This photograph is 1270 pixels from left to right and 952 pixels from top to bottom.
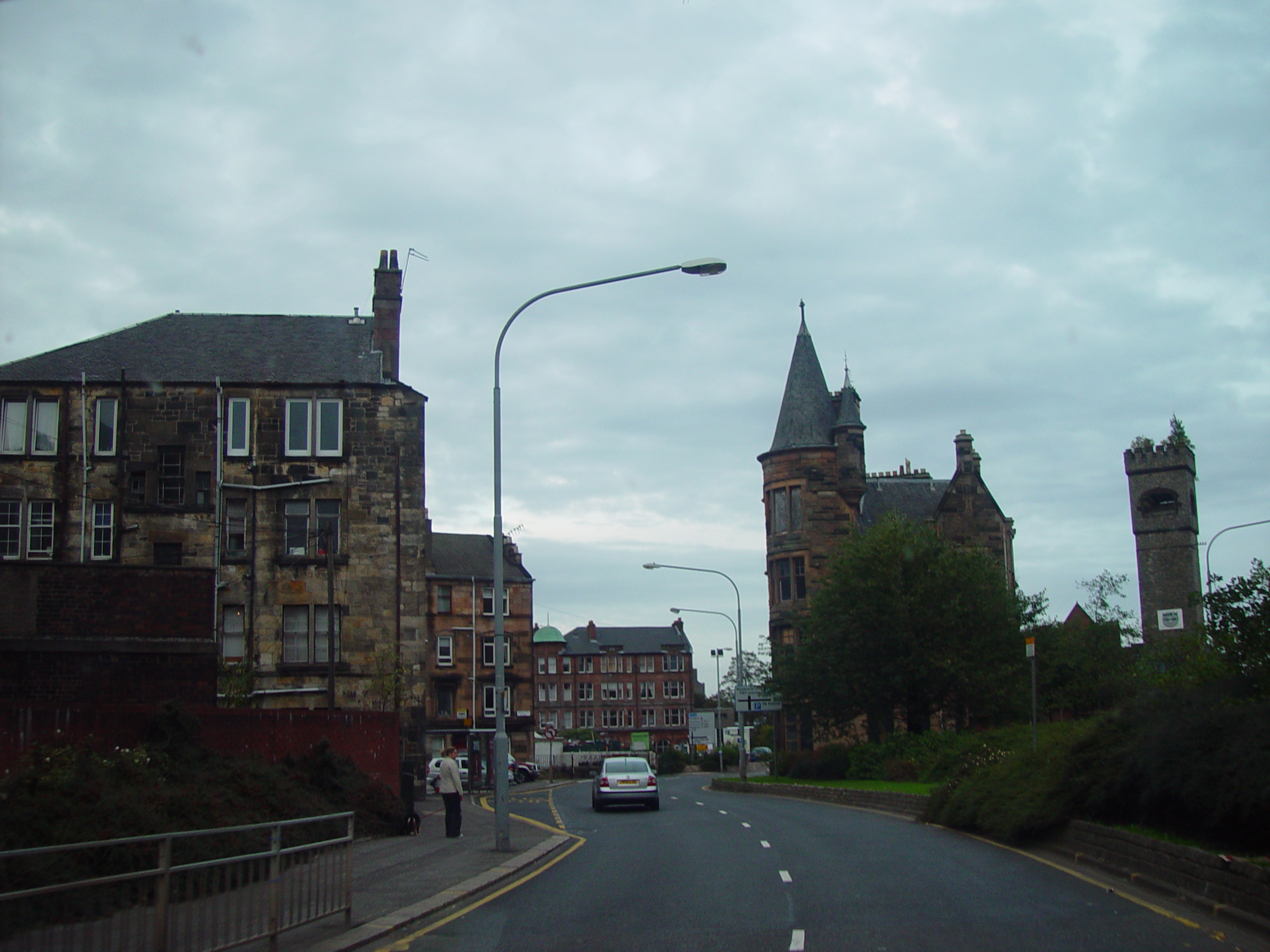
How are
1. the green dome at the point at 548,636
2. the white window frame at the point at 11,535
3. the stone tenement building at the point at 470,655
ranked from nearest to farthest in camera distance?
1. the white window frame at the point at 11,535
2. the stone tenement building at the point at 470,655
3. the green dome at the point at 548,636

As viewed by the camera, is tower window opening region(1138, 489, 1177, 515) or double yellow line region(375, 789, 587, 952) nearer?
double yellow line region(375, 789, 587, 952)

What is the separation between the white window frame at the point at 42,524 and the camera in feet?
119

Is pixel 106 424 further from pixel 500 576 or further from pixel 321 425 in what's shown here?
pixel 500 576

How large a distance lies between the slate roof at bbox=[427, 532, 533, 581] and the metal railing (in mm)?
62581

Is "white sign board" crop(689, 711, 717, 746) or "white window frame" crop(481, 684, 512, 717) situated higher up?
"white window frame" crop(481, 684, 512, 717)

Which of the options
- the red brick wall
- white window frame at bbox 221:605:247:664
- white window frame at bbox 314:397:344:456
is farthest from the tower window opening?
the red brick wall

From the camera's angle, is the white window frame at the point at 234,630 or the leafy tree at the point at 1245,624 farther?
the white window frame at the point at 234,630

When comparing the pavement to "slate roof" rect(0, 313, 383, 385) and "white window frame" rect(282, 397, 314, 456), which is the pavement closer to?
"white window frame" rect(282, 397, 314, 456)

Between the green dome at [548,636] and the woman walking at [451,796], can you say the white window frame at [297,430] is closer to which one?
the woman walking at [451,796]

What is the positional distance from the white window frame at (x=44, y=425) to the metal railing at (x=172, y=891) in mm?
28860

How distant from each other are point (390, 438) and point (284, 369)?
14.0 feet

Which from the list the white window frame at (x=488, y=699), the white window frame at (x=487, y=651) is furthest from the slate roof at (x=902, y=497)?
the white window frame at (x=488, y=699)

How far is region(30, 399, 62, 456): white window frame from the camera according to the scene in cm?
3700

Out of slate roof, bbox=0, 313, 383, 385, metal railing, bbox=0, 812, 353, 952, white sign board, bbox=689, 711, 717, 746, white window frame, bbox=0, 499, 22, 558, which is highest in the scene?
slate roof, bbox=0, 313, 383, 385
